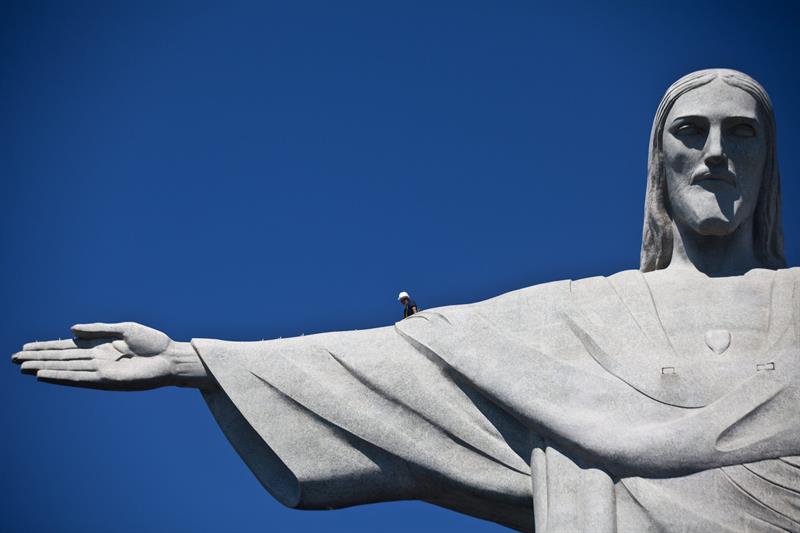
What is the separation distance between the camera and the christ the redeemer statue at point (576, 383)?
10.4 m

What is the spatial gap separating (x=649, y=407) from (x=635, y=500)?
756 mm

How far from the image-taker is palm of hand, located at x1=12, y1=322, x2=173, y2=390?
1125 centimetres

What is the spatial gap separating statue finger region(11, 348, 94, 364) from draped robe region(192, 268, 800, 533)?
90 cm

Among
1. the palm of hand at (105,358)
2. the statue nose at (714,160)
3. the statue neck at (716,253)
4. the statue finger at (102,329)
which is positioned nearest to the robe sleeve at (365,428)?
the palm of hand at (105,358)

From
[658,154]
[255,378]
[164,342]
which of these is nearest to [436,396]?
[255,378]

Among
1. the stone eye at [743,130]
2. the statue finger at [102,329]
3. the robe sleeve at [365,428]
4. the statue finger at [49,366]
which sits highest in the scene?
the stone eye at [743,130]

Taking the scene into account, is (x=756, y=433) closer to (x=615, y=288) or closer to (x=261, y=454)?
(x=615, y=288)

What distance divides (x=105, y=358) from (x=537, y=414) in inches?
137

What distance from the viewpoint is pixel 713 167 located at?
465 inches

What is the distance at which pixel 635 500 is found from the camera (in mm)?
10336

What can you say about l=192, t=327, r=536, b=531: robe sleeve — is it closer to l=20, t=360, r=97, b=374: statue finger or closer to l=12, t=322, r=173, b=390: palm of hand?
l=12, t=322, r=173, b=390: palm of hand

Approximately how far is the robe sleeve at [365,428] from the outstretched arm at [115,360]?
19 centimetres

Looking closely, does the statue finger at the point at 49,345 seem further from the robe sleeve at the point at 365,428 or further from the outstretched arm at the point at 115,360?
the robe sleeve at the point at 365,428

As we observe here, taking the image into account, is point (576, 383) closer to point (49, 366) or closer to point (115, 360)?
point (115, 360)
